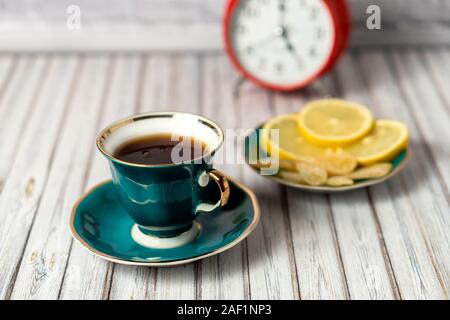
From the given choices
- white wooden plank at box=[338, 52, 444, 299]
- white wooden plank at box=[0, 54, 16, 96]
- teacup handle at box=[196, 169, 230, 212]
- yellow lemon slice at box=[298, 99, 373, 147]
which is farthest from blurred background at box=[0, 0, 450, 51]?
teacup handle at box=[196, 169, 230, 212]

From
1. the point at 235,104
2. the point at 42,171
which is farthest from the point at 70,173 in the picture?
the point at 235,104

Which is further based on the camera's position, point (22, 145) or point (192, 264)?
point (22, 145)

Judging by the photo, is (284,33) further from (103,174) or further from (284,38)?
(103,174)

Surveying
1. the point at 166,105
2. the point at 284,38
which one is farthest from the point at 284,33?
the point at 166,105

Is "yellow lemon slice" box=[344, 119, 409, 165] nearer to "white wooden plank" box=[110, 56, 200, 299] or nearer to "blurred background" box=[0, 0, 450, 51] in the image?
"white wooden plank" box=[110, 56, 200, 299]

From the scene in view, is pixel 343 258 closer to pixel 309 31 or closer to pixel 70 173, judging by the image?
pixel 70 173

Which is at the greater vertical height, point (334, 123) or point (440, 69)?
point (334, 123)
